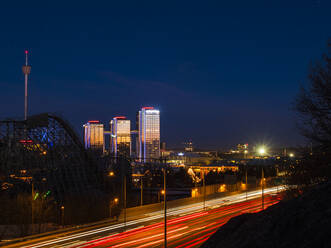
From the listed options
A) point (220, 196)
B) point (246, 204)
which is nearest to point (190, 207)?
point (246, 204)

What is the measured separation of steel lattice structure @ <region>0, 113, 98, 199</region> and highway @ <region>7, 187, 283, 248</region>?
1536cm

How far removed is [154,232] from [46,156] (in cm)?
2755

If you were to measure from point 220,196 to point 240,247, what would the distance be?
45.8 metres

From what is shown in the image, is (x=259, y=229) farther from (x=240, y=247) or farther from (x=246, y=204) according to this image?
(x=246, y=204)

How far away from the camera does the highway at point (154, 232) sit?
74.4 feet

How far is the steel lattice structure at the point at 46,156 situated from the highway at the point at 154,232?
15.4 metres

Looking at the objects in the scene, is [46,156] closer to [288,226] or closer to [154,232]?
[154,232]

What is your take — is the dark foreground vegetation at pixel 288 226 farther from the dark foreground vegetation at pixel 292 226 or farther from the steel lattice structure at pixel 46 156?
the steel lattice structure at pixel 46 156

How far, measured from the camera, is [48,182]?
43781 mm

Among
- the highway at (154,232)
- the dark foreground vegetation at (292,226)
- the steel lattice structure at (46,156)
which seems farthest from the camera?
the steel lattice structure at (46,156)

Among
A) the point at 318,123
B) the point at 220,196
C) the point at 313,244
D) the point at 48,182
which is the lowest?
the point at 220,196

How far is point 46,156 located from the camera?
47625 mm

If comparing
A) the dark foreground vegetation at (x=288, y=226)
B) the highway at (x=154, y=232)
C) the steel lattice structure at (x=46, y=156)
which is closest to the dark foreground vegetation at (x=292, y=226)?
the dark foreground vegetation at (x=288, y=226)

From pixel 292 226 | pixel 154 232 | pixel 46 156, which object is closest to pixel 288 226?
pixel 292 226
